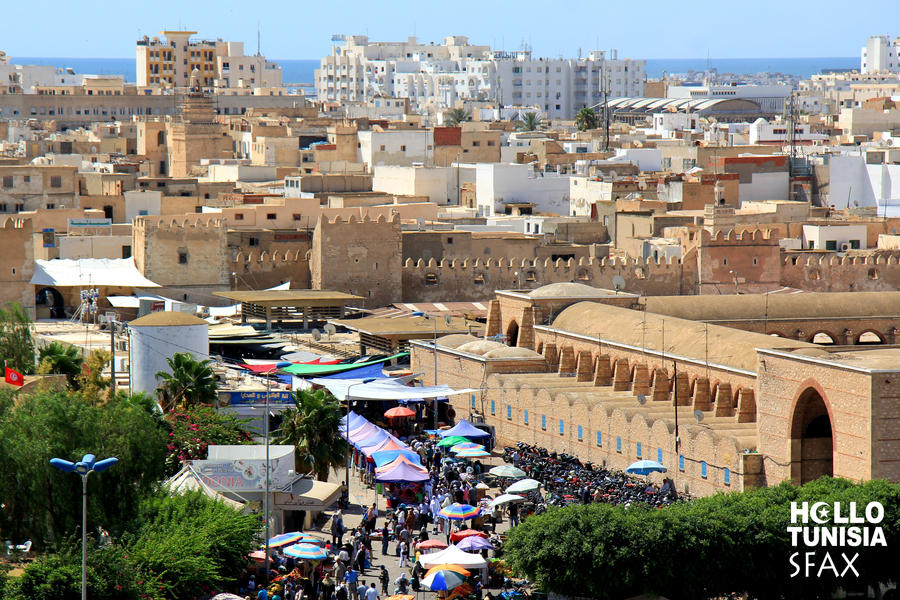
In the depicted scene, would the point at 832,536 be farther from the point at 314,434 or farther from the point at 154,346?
the point at 154,346

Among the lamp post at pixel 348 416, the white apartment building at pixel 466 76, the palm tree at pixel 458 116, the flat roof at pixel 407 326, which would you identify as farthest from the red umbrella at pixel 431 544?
the white apartment building at pixel 466 76

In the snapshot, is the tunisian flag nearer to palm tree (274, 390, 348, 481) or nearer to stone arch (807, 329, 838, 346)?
palm tree (274, 390, 348, 481)

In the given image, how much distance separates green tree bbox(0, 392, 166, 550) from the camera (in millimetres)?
26562

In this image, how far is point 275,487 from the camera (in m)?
29.9

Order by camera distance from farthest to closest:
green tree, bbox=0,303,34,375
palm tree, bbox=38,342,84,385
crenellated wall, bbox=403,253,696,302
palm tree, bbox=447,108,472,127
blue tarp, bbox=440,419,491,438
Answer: palm tree, bbox=447,108,472,127 → crenellated wall, bbox=403,253,696,302 → green tree, bbox=0,303,34,375 → palm tree, bbox=38,342,84,385 → blue tarp, bbox=440,419,491,438

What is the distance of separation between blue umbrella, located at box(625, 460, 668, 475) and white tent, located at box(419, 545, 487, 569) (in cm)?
642

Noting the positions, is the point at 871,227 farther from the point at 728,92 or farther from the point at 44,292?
the point at 728,92

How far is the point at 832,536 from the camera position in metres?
26.5

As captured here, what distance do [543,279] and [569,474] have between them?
20297 millimetres

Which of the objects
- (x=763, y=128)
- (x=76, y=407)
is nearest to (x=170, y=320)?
(x=76, y=407)

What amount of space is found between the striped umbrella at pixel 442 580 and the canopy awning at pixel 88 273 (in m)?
26.8

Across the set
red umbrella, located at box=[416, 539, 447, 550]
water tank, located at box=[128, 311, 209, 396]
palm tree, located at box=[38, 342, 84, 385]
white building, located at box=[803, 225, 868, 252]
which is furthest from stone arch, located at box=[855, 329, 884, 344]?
red umbrella, located at box=[416, 539, 447, 550]

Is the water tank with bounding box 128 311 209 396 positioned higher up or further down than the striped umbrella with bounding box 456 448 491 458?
higher up

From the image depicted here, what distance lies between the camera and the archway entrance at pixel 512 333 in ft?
147
